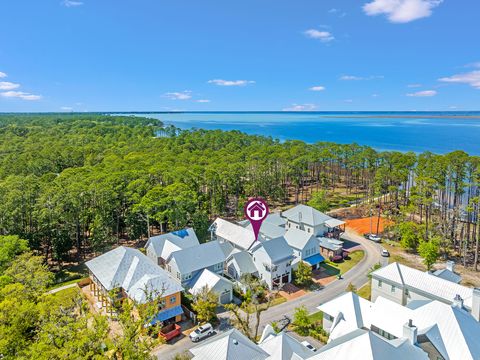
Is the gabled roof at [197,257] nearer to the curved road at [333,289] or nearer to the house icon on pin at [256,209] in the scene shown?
the house icon on pin at [256,209]

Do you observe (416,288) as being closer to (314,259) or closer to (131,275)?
(314,259)

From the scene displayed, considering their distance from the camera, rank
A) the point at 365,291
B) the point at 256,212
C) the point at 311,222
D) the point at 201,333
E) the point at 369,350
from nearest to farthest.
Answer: the point at 369,350
the point at 201,333
the point at 365,291
the point at 256,212
the point at 311,222

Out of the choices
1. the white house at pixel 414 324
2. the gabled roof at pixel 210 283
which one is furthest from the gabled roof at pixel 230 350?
the gabled roof at pixel 210 283

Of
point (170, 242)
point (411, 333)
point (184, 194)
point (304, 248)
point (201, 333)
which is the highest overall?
point (184, 194)

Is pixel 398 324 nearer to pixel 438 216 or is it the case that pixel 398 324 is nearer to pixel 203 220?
pixel 203 220

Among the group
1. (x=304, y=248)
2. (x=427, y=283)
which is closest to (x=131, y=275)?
(x=304, y=248)
